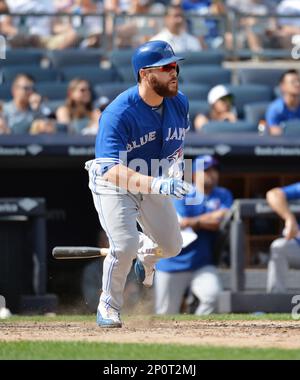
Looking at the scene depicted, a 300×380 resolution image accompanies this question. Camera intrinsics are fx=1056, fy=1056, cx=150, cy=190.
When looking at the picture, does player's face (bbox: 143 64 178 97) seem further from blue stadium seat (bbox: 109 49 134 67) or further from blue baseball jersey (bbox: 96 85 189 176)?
blue stadium seat (bbox: 109 49 134 67)

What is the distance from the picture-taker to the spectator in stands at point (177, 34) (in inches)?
476

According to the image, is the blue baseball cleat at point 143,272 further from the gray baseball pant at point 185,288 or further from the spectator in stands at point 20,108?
the spectator in stands at point 20,108

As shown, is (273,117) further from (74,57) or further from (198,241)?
(74,57)

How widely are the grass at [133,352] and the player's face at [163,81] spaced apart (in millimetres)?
1609

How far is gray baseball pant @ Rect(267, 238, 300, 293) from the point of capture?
9.49 meters

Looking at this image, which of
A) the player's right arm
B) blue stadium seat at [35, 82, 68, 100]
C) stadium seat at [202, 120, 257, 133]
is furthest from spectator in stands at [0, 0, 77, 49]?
the player's right arm

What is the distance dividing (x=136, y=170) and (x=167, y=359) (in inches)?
70.7

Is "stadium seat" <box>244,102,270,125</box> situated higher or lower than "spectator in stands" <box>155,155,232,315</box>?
higher

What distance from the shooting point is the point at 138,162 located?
6.53 metres

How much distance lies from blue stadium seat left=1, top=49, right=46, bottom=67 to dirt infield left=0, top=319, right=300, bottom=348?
5.26 m

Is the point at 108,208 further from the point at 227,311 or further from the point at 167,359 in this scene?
the point at 227,311

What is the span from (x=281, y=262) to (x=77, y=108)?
2.69 meters
